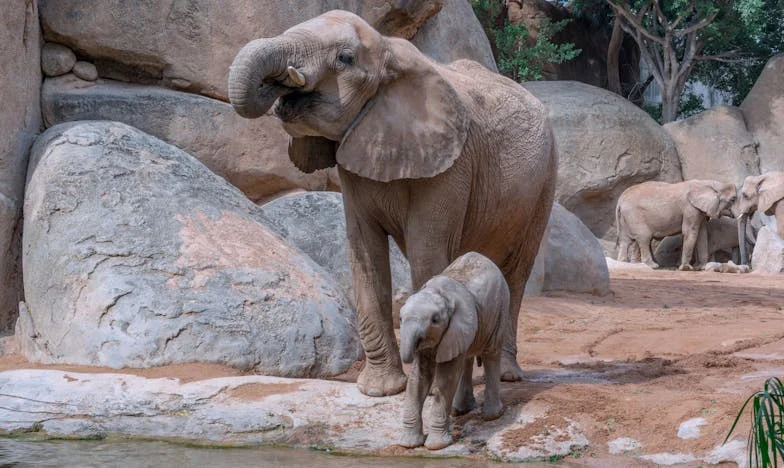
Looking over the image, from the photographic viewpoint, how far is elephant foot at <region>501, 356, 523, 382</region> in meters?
6.65

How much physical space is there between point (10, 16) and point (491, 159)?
430 centimetres

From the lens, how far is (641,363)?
7.52 m

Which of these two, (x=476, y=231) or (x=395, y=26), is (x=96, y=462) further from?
(x=395, y=26)

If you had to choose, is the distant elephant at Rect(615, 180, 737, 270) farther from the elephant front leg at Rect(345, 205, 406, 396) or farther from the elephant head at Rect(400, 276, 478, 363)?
the elephant head at Rect(400, 276, 478, 363)

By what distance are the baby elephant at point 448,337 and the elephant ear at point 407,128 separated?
0.59m

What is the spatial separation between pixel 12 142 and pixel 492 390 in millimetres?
4685

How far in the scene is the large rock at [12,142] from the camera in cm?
815

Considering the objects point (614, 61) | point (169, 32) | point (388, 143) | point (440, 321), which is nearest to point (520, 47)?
point (614, 61)

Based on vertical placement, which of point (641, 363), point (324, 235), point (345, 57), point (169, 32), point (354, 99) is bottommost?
point (641, 363)

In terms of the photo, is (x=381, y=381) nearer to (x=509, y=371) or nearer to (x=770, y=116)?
(x=509, y=371)

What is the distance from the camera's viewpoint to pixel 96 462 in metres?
5.11

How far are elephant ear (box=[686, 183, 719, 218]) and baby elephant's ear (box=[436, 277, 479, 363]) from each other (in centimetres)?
1470

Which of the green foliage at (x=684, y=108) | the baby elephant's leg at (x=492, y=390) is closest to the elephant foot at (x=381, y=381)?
the baby elephant's leg at (x=492, y=390)

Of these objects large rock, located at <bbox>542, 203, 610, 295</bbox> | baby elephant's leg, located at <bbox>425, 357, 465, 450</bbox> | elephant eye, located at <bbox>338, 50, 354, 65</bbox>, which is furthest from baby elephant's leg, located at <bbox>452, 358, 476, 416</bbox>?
large rock, located at <bbox>542, 203, 610, 295</bbox>
